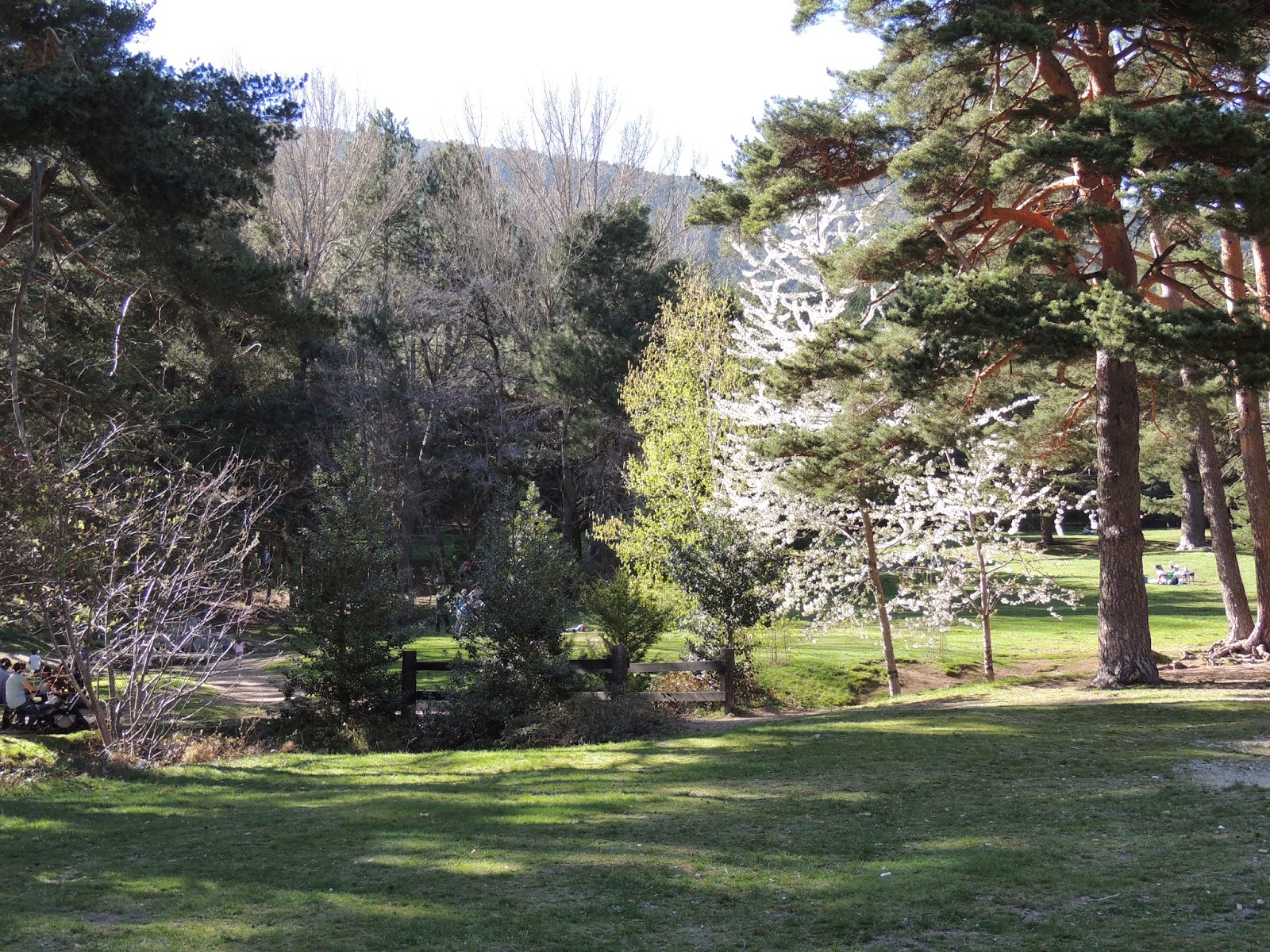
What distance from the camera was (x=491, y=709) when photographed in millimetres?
14109

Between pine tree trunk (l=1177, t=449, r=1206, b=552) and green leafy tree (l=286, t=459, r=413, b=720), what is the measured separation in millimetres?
39550

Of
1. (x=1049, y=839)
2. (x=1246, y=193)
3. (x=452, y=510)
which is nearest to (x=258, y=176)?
(x=1246, y=193)

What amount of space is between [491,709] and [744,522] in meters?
6.49

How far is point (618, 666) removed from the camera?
15328 millimetres

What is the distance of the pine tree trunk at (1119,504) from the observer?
40.5 feet

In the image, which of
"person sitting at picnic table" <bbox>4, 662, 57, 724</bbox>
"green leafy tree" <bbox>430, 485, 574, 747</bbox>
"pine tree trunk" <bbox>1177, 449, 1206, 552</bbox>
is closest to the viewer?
"person sitting at picnic table" <bbox>4, 662, 57, 724</bbox>

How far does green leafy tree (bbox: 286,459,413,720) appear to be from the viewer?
14703mm

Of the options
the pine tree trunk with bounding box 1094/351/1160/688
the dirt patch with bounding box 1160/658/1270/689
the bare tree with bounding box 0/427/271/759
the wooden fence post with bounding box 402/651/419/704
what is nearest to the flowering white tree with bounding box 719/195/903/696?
the dirt patch with bounding box 1160/658/1270/689

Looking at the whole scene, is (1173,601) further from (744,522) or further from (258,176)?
(258,176)

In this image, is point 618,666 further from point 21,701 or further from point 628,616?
point 21,701

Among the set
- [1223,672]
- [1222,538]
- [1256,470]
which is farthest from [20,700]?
[1222,538]

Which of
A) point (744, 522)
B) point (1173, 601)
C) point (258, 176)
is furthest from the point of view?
point (1173, 601)

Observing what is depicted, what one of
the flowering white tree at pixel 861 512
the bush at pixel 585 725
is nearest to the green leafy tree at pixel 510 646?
the bush at pixel 585 725

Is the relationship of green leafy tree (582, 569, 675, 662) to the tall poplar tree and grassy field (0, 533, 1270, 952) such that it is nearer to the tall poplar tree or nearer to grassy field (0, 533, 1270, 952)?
grassy field (0, 533, 1270, 952)
